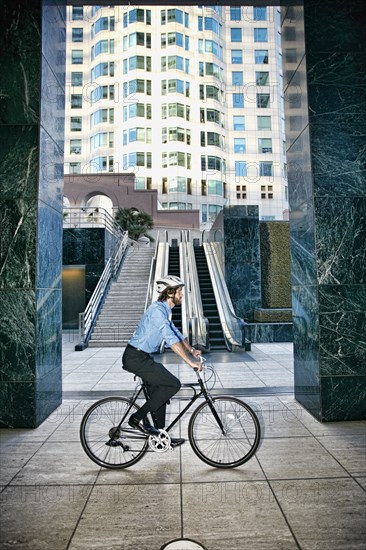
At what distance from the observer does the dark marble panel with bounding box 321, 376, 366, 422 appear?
197 inches

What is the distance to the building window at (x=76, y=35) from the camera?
4059cm

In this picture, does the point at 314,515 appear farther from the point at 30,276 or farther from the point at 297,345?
the point at 30,276

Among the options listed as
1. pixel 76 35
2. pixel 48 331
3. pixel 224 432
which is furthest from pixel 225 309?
pixel 76 35

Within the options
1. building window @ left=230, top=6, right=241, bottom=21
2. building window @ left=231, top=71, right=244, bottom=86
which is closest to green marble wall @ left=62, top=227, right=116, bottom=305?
building window @ left=230, top=6, right=241, bottom=21

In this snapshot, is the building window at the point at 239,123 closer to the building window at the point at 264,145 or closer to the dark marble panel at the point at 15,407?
the building window at the point at 264,145

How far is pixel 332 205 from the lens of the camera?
205 inches

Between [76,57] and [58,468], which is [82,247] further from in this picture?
[76,57]

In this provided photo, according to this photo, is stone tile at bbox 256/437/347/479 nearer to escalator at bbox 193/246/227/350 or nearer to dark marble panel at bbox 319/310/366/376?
dark marble panel at bbox 319/310/366/376

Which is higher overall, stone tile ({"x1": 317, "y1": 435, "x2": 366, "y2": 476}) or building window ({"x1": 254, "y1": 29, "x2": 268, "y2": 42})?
building window ({"x1": 254, "y1": 29, "x2": 268, "y2": 42})

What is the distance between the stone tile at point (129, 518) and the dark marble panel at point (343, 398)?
2502mm

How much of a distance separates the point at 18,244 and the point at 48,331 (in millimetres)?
1264

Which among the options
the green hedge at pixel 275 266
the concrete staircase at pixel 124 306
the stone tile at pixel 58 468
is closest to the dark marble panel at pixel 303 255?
the stone tile at pixel 58 468

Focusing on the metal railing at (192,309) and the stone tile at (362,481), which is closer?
the stone tile at (362,481)

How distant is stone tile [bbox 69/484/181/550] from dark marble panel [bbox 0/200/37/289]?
9.16 feet
